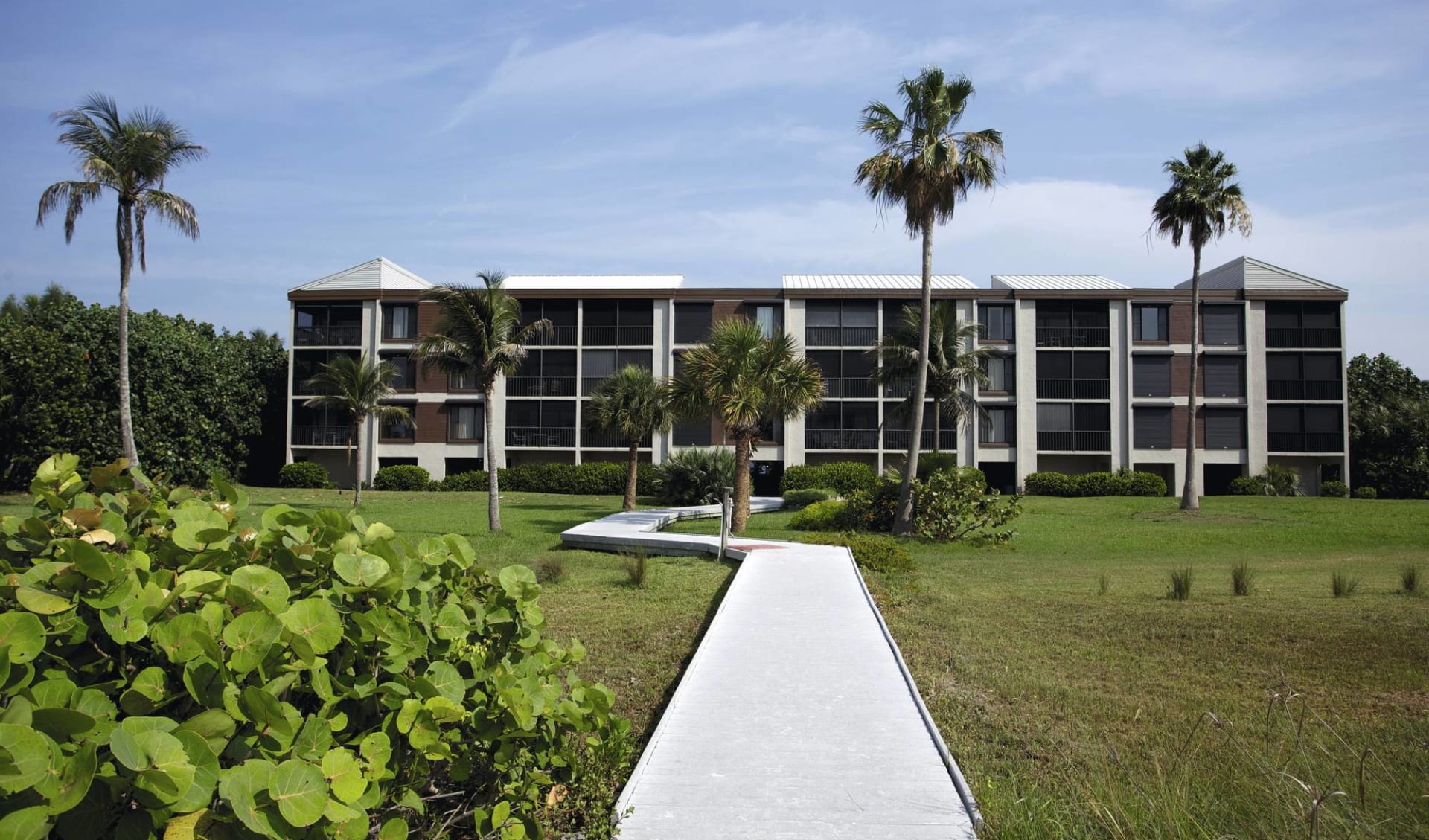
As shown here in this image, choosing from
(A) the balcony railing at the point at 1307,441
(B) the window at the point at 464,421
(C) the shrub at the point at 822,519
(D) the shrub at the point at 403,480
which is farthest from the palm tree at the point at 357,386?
(A) the balcony railing at the point at 1307,441

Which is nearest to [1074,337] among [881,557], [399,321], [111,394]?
[881,557]

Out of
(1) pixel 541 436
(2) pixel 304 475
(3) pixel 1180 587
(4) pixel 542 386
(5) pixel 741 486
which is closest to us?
(3) pixel 1180 587

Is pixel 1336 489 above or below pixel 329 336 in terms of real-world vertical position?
below

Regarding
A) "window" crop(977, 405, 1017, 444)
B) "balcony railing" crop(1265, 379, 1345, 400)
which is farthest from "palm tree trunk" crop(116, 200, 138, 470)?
"balcony railing" crop(1265, 379, 1345, 400)

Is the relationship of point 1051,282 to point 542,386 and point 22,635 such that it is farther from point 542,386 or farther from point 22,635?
point 22,635

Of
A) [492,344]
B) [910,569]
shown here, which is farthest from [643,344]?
[910,569]

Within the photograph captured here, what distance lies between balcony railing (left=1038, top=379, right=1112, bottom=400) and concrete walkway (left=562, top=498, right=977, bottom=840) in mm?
38641

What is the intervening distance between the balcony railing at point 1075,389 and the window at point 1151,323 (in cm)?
309

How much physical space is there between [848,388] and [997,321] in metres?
8.57

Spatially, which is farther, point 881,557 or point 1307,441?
point 1307,441

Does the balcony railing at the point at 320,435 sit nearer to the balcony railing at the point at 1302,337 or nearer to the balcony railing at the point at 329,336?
the balcony railing at the point at 329,336

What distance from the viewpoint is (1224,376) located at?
46031 mm

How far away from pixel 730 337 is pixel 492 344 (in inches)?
248

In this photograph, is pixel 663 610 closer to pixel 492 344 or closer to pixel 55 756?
pixel 55 756
